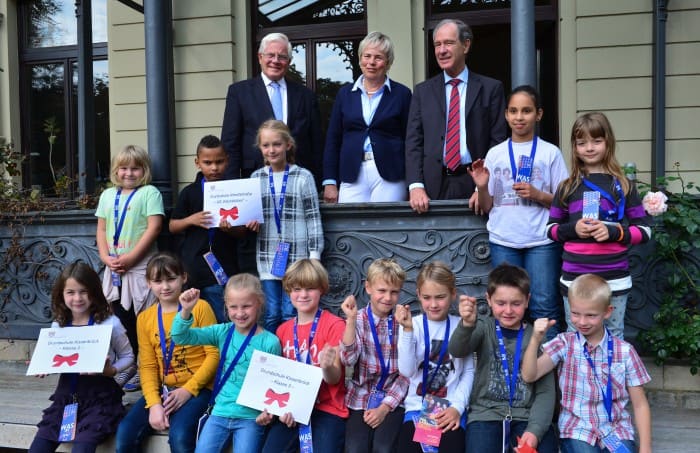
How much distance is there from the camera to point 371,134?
4.43 m

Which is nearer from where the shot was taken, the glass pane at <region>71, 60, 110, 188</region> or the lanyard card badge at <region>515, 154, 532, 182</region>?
the lanyard card badge at <region>515, 154, 532, 182</region>

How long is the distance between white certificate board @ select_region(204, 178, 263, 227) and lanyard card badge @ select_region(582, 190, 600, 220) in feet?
6.12

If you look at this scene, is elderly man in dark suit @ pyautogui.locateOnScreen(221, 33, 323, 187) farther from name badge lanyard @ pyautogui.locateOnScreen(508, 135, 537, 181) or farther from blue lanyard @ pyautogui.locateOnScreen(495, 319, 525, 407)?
blue lanyard @ pyautogui.locateOnScreen(495, 319, 525, 407)

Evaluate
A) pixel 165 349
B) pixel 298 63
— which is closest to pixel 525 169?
pixel 165 349

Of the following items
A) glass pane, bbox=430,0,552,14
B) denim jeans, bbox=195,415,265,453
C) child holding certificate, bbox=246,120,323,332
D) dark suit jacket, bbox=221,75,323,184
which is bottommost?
denim jeans, bbox=195,415,265,453

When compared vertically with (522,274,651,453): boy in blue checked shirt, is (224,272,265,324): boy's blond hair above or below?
above

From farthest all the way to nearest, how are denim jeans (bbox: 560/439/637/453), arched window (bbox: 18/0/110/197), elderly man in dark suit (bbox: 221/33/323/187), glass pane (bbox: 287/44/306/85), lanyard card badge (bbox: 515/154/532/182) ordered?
1. arched window (bbox: 18/0/110/197)
2. glass pane (bbox: 287/44/306/85)
3. elderly man in dark suit (bbox: 221/33/323/187)
4. lanyard card badge (bbox: 515/154/532/182)
5. denim jeans (bbox: 560/439/637/453)

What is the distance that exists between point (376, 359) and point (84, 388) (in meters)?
1.68

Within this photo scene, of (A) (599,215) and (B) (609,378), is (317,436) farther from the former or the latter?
(A) (599,215)

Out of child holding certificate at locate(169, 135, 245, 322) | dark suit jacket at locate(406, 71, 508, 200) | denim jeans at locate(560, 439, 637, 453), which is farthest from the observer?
child holding certificate at locate(169, 135, 245, 322)

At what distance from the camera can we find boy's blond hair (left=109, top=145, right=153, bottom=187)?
4.46 meters

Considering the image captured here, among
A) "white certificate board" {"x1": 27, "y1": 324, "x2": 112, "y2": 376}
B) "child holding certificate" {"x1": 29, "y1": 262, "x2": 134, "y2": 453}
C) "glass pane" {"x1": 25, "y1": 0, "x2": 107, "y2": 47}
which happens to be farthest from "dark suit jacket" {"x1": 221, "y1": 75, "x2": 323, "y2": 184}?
"glass pane" {"x1": 25, "y1": 0, "x2": 107, "y2": 47}

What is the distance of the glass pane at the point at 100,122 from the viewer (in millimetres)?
8906

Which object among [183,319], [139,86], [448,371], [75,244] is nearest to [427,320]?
[448,371]
